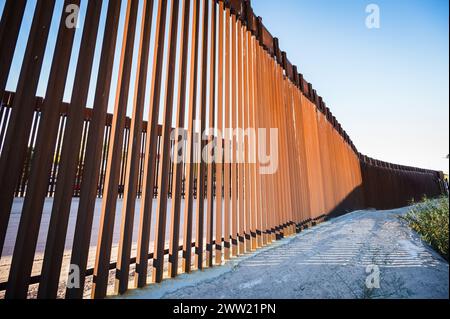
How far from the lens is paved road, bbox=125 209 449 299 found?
63.9 inches

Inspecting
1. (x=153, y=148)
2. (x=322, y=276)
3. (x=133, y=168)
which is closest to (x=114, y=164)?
(x=133, y=168)

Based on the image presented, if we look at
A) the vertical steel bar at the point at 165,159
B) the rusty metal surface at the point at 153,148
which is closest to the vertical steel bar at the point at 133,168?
the rusty metal surface at the point at 153,148

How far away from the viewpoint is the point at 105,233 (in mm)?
1568

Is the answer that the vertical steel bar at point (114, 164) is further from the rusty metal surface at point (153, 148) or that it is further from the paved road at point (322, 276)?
the paved road at point (322, 276)

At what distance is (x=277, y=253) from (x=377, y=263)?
1025 millimetres

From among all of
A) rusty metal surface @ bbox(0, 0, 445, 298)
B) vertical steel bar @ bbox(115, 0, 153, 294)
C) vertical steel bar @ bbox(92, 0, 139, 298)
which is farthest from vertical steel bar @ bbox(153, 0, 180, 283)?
vertical steel bar @ bbox(92, 0, 139, 298)

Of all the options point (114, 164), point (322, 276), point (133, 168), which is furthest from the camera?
point (322, 276)

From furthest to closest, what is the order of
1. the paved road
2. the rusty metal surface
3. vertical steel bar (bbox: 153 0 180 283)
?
vertical steel bar (bbox: 153 0 180 283) → the paved road → the rusty metal surface

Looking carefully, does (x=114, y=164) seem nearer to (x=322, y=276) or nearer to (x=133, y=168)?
(x=133, y=168)

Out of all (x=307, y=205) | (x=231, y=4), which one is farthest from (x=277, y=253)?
(x=231, y=4)

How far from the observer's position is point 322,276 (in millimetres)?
1956

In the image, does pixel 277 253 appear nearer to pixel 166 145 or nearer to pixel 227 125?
pixel 227 125

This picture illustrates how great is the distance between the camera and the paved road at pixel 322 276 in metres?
1.62

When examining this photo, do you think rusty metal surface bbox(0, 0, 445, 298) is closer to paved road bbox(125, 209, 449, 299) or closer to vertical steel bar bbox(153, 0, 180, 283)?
vertical steel bar bbox(153, 0, 180, 283)
